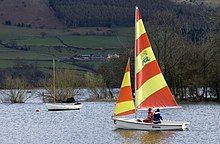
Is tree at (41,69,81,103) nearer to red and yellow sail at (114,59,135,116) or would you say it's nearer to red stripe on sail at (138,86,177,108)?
red and yellow sail at (114,59,135,116)

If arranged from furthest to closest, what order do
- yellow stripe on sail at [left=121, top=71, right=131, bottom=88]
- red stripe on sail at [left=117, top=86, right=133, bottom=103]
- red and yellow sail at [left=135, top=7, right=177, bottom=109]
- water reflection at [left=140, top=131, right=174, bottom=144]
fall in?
yellow stripe on sail at [left=121, top=71, right=131, bottom=88]
red stripe on sail at [left=117, top=86, right=133, bottom=103]
red and yellow sail at [left=135, top=7, right=177, bottom=109]
water reflection at [left=140, top=131, right=174, bottom=144]

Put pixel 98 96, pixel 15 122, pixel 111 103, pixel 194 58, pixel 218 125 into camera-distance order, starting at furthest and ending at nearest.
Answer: pixel 98 96 < pixel 111 103 < pixel 194 58 < pixel 15 122 < pixel 218 125

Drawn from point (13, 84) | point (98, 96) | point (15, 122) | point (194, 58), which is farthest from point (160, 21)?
point (15, 122)

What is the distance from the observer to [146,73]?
167 ft

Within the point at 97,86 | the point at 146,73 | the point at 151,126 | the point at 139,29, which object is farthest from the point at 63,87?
the point at 151,126

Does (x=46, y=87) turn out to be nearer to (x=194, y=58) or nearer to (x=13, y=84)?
A: (x=13, y=84)

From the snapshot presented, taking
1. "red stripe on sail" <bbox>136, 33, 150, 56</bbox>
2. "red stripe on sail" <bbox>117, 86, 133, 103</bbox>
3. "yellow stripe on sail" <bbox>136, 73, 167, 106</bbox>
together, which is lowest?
"red stripe on sail" <bbox>117, 86, 133, 103</bbox>

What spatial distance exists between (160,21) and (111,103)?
13.5 m

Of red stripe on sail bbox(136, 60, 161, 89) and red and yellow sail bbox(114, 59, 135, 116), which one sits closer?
red stripe on sail bbox(136, 60, 161, 89)

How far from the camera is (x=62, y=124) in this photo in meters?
64.2

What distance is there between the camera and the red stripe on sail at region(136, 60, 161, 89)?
166 ft

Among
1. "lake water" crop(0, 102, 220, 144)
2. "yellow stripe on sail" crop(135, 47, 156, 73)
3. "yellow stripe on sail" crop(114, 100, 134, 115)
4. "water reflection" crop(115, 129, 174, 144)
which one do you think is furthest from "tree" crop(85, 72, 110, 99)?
"yellow stripe on sail" crop(135, 47, 156, 73)

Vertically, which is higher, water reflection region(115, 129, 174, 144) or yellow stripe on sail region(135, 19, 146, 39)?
yellow stripe on sail region(135, 19, 146, 39)

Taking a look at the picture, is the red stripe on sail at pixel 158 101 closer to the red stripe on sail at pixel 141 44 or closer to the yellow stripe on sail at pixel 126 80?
the red stripe on sail at pixel 141 44
